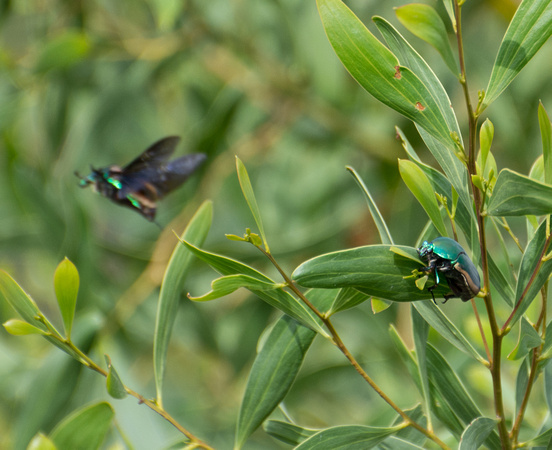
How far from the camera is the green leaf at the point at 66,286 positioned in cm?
52

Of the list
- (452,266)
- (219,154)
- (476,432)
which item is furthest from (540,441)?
(219,154)

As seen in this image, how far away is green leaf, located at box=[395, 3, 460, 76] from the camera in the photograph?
443 mm

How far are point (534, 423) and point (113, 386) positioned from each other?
25.1 inches

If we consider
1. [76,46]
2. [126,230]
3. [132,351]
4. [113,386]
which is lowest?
[132,351]

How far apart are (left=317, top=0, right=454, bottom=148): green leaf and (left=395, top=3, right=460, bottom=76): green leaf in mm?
27

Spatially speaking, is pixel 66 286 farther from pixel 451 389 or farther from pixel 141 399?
pixel 451 389

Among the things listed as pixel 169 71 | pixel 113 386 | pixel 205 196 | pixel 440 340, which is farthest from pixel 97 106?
pixel 113 386

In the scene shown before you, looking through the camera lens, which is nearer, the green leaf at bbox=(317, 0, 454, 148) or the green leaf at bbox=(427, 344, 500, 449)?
the green leaf at bbox=(317, 0, 454, 148)

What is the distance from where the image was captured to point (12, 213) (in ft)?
5.18

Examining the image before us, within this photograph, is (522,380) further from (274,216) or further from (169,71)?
(169,71)

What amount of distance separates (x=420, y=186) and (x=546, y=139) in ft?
0.29

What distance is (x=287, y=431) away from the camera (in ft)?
1.95

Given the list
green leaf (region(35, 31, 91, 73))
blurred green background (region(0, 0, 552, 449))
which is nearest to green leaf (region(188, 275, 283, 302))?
blurred green background (region(0, 0, 552, 449))

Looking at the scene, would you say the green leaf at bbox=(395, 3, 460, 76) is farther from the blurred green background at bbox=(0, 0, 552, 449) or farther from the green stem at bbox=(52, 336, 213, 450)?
the blurred green background at bbox=(0, 0, 552, 449)
